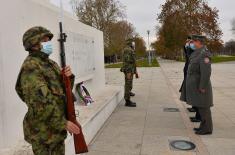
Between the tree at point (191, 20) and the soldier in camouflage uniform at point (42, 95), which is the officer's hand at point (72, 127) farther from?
the tree at point (191, 20)

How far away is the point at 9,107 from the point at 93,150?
1.58 m

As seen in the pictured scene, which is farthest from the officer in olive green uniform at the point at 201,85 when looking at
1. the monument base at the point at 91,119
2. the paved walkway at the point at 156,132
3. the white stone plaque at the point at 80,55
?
the white stone plaque at the point at 80,55

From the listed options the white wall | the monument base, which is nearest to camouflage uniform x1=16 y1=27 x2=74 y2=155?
the monument base

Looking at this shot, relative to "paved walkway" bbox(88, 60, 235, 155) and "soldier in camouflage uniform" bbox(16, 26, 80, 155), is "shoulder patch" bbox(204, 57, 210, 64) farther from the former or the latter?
"soldier in camouflage uniform" bbox(16, 26, 80, 155)

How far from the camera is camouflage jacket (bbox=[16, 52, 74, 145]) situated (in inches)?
A: 106

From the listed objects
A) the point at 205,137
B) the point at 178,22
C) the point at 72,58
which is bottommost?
the point at 205,137

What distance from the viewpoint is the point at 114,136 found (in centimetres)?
616

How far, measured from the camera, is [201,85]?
5.98 meters

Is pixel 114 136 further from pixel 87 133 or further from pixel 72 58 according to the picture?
pixel 72 58

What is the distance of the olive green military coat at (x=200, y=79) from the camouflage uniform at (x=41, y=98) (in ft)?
12.1

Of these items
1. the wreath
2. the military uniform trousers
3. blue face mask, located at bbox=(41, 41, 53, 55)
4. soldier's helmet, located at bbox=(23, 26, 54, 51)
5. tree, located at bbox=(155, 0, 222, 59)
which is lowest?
the military uniform trousers

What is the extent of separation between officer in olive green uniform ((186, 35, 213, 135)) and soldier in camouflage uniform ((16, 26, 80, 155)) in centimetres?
367

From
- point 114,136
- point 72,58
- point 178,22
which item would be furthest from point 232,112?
point 178,22

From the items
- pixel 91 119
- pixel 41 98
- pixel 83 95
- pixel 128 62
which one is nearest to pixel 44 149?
pixel 41 98
